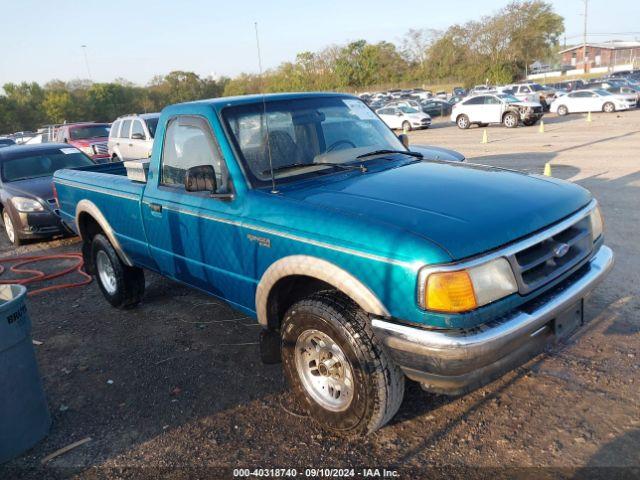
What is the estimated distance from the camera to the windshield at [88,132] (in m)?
17.4

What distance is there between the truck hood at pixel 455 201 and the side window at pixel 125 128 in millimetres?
11472

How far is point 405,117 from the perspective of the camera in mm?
28469

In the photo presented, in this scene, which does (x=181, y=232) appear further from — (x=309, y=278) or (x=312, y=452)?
(x=312, y=452)

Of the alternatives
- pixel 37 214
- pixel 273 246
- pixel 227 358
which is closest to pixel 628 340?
pixel 273 246

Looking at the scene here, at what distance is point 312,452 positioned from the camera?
3.07m

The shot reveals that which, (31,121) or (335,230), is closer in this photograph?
(335,230)

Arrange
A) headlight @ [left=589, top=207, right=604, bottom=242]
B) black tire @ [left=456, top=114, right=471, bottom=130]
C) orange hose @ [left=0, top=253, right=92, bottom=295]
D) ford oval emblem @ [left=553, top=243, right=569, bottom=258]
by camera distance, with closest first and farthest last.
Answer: ford oval emblem @ [left=553, top=243, right=569, bottom=258] < headlight @ [left=589, top=207, right=604, bottom=242] < orange hose @ [left=0, top=253, right=92, bottom=295] < black tire @ [left=456, top=114, right=471, bottom=130]

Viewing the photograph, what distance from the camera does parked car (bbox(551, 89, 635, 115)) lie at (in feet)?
93.5

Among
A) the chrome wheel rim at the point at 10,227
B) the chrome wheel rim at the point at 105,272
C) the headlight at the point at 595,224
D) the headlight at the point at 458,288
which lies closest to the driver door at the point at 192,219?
the chrome wheel rim at the point at 105,272

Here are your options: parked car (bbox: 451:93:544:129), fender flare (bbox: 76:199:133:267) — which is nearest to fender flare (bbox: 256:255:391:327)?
fender flare (bbox: 76:199:133:267)

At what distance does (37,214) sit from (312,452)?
23.4ft

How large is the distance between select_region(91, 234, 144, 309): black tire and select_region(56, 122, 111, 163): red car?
10793 millimetres

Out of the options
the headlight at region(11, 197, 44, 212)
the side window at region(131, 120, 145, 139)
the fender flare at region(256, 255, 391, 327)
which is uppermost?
the side window at region(131, 120, 145, 139)

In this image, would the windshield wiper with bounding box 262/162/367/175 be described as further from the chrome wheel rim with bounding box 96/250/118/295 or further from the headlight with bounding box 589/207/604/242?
the chrome wheel rim with bounding box 96/250/118/295
